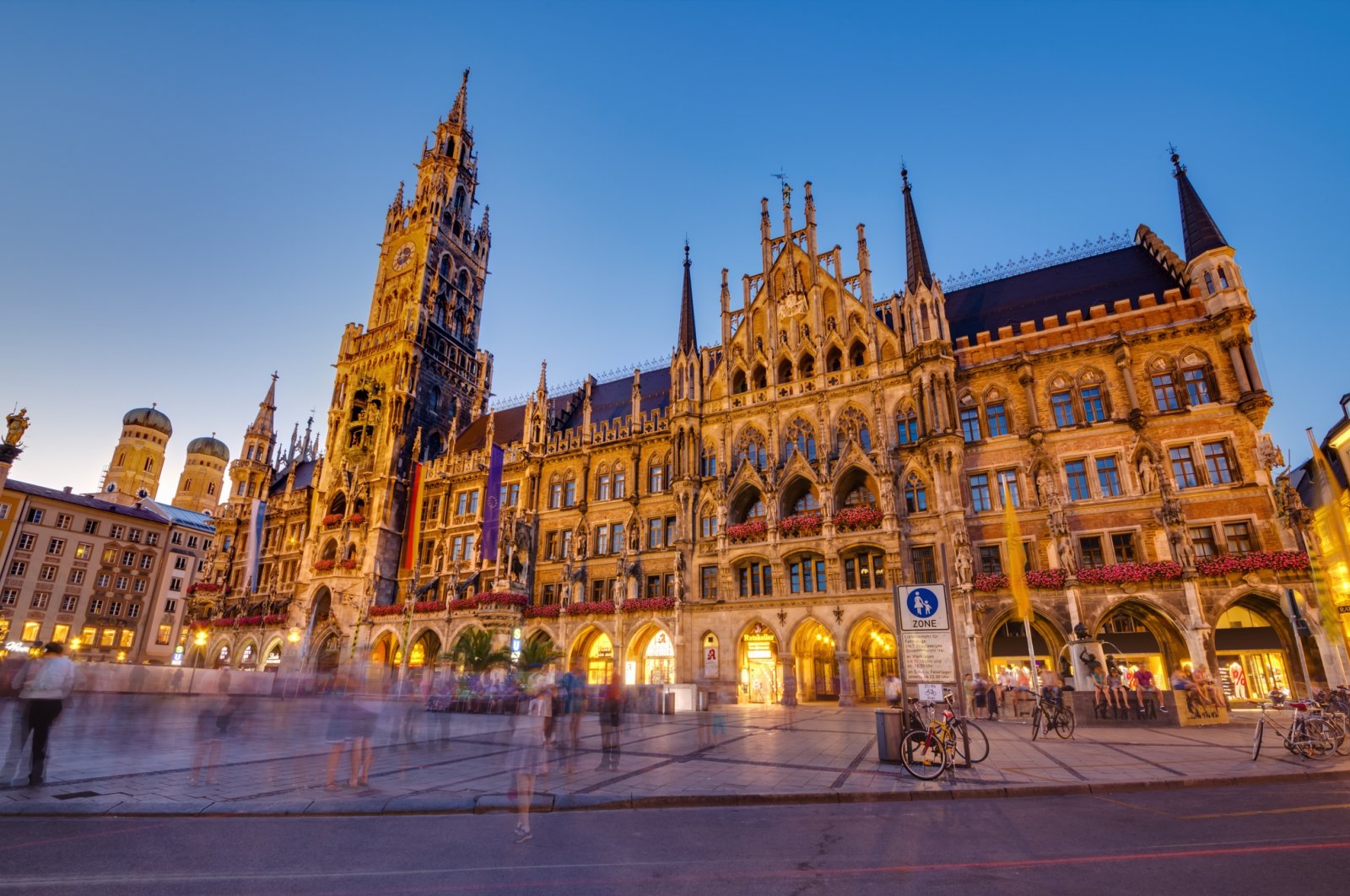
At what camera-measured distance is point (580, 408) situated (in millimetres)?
47781

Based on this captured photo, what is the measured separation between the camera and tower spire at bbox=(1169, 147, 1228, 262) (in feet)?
95.2

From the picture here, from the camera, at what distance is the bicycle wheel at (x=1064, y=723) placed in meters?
17.0

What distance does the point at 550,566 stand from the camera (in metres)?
39.8

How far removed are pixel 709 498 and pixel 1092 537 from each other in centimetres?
1766

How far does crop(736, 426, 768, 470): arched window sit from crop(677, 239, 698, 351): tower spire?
22.8 feet

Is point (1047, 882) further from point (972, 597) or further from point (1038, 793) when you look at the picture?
point (972, 597)

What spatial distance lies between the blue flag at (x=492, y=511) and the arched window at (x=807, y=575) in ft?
63.5

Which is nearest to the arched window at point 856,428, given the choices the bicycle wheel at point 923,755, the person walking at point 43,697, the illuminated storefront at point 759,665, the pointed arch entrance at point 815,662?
the pointed arch entrance at point 815,662

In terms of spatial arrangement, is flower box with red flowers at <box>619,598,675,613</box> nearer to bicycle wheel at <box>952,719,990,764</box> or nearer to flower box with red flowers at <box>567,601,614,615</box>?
flower box with red flowers at <box>567,601,614,615</box>

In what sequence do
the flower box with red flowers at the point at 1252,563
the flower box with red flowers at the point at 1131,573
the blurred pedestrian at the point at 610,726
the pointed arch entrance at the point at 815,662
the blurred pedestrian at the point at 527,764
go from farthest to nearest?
1. the pointed arch entrance at the point at 815,662
2. the flower box with red flowers at the point at 1131,573
3. the flower box with red flowers at the point at 1252,563
4. the blurred pedestrian at the point at 610,726
5. the blurred pedestrian at the point at 527,764

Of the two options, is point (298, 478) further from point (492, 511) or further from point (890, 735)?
point (890, 735)

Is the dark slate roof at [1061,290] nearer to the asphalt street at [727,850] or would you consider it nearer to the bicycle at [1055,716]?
the bicycle at [1055,716]

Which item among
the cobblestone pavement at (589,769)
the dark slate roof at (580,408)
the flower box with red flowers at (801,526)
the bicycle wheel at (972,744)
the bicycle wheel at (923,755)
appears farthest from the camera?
the dark slate roof at (580,408)

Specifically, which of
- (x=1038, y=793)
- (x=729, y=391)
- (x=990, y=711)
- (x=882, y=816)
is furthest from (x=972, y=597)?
(x=882, y=816)
